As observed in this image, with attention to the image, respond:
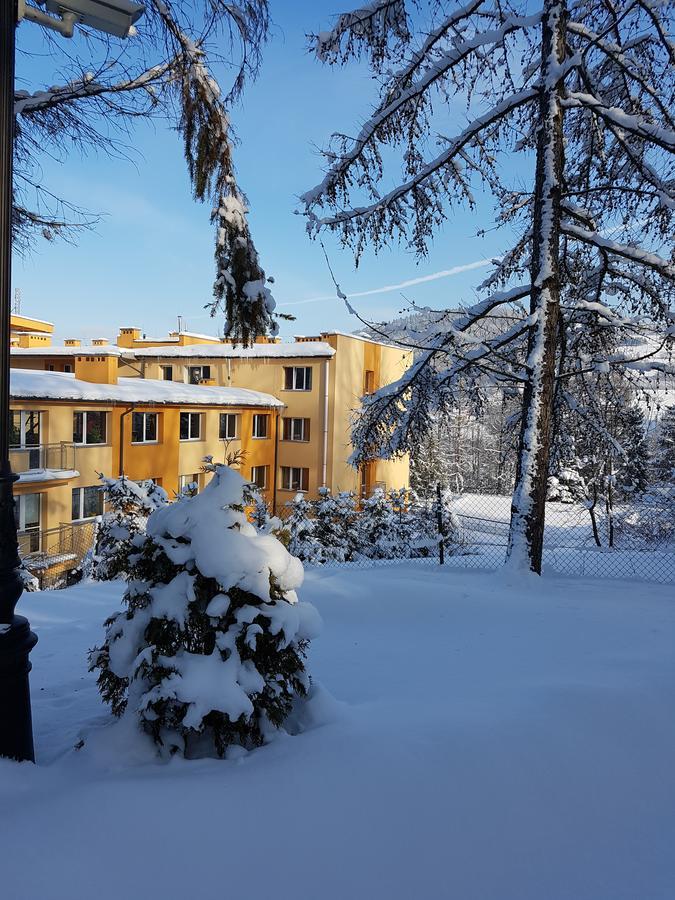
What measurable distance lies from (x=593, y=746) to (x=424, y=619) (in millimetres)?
2874

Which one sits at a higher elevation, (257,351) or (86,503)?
(257,351)

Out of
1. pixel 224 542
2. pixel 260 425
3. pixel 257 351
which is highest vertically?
pixel 257 351

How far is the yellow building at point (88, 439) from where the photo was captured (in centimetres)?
1669

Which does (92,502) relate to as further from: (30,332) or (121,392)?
(30,332)

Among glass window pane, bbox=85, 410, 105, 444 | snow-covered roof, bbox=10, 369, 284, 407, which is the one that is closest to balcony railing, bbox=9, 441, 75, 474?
glass window pane, bbox=85, 410, 105, 444

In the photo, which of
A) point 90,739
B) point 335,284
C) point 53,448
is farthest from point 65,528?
point 90,739

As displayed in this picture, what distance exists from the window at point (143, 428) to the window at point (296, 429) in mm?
7749

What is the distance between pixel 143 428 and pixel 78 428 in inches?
104

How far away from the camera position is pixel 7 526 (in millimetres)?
2457

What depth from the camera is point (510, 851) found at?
1.97 metres

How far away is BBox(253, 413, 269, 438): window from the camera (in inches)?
1041

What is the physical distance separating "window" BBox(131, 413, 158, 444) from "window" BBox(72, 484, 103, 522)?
238cm

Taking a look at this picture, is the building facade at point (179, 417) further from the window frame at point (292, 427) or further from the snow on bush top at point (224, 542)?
the snow on bush top at point (224, 542)

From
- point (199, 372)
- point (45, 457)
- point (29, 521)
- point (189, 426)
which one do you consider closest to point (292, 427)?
point (199, 372)
